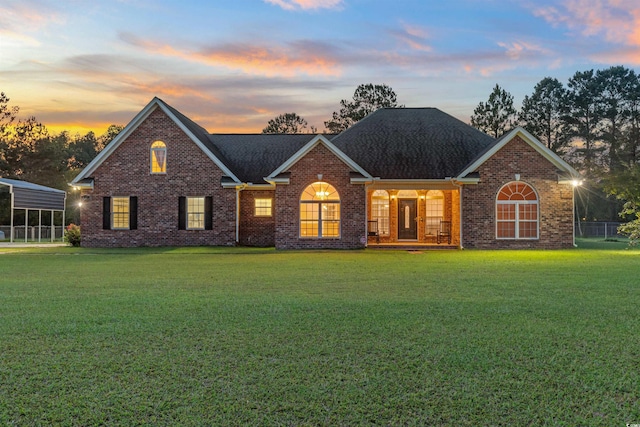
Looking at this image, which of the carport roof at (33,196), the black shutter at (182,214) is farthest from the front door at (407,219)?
the carport roof at (33,196)

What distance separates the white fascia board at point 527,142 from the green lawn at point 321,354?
11576 mm

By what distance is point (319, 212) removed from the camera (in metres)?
21.9

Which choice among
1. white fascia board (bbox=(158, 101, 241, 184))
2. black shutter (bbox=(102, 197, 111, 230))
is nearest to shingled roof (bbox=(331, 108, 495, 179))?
white fascia board (bbox=(158, 101, 241, 184))

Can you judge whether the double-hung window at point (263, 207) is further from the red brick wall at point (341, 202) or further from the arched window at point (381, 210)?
the arched window at point (381, 210)

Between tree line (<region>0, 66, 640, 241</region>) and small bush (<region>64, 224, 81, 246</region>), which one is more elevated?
tree line (<region>0, 66, 640, 241</region>)

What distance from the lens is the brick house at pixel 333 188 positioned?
2156cm

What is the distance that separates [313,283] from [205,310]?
11.6 feet

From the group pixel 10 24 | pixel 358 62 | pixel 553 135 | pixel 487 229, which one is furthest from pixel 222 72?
pixel 553 135

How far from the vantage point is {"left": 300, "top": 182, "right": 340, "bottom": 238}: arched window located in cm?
2183

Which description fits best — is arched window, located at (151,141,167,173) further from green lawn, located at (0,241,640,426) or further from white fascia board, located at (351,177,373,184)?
green lawn, located at (0,241,640,426)

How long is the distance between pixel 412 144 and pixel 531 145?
5.68 metres

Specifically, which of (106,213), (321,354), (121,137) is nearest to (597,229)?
(121,137)

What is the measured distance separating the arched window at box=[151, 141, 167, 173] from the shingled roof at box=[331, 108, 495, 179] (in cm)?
833

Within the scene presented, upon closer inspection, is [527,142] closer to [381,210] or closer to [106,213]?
[381,210]
